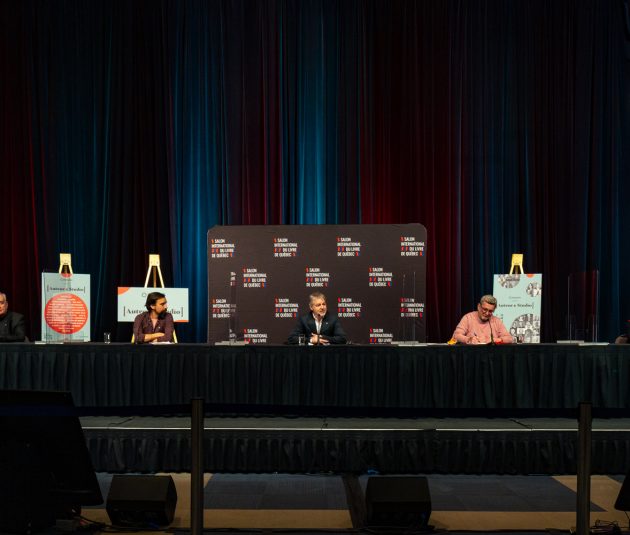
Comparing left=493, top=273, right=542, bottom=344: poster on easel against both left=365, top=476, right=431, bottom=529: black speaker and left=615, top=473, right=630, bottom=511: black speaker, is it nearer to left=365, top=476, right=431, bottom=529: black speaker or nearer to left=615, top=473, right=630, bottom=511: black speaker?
left=615, top=473, right=630, bottom=511: black speaker

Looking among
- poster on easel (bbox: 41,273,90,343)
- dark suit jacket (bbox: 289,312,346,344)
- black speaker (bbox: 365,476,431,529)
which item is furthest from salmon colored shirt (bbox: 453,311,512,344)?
poster on easel (bbox: 41,273,90,343)

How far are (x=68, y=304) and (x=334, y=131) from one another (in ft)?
11.3

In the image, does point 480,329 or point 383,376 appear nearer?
point 383,376

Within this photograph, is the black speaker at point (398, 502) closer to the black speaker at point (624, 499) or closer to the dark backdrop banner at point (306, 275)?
the black speaker at point (624, 499)

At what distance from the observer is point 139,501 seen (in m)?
2.99

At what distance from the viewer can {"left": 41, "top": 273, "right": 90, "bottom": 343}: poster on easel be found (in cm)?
600

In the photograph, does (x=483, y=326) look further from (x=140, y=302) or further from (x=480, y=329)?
(x=140, y=302)

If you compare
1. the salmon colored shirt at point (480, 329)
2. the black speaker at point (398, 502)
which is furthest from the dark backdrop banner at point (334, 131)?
the black speaker at point (398, 502)

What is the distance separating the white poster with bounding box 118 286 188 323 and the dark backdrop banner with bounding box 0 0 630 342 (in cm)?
79

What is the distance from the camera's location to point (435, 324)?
7418mm

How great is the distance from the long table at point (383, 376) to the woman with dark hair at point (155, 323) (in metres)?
1.24

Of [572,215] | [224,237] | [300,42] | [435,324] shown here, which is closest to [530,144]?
[572,215]

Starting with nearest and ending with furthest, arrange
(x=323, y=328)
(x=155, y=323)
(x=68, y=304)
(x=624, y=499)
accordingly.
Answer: (x=624, y=499) → (x=323, y=328) → (x=155, y=323) → (x=68, y=304)

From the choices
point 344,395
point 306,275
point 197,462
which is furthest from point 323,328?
point 197,462
